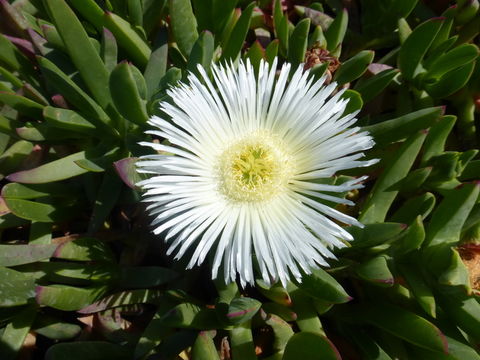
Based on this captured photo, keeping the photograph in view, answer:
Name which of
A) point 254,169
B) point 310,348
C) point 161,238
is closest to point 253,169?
point 254,169

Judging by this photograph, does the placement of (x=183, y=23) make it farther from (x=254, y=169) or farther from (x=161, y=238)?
(x=161, y=238)

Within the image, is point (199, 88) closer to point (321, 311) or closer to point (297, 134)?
point (297, 134)

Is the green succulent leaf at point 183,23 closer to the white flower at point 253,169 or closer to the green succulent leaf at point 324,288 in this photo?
the white flower at point 253,169

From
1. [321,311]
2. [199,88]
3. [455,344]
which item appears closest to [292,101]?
[199,88]

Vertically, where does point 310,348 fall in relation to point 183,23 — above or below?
below

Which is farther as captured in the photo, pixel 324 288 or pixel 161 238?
pixel 161 238

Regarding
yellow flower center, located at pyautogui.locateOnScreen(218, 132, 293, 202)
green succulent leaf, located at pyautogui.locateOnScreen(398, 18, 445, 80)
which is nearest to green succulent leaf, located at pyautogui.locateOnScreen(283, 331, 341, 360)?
yellow flower center, located at pyautogui.locateOnScreen(218, 132, 293, 202)

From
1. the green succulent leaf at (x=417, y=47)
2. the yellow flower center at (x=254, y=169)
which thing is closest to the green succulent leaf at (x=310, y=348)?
the yellow flower center at (x=254, y=169)
